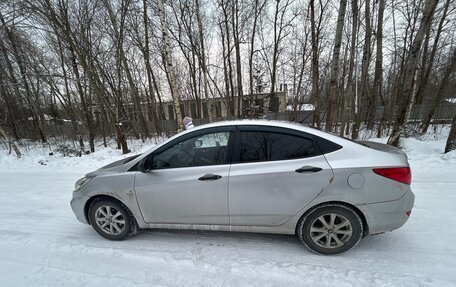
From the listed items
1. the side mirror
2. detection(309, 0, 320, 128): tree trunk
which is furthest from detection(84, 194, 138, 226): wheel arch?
detection(309, 0, 320, 128): tree trunk

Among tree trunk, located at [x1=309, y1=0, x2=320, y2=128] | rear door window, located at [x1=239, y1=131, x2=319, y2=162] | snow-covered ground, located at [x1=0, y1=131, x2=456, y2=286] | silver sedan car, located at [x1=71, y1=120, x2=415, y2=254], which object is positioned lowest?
snow-covered ground, located at [x1=0, y1=131, x2=456, y2=286]

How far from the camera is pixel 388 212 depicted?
90.4 inches

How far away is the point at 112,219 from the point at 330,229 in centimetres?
297

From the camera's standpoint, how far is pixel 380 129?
11.3m

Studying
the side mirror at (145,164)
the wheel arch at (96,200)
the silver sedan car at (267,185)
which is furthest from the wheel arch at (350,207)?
the wheel arch at (96,200)

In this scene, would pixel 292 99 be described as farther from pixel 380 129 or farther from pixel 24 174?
pixel 24 174

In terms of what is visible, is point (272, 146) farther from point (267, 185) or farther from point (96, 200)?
point (96, 200)

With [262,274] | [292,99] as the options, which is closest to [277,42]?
[292,99]

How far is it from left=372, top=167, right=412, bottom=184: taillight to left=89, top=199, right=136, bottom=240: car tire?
3.26 m

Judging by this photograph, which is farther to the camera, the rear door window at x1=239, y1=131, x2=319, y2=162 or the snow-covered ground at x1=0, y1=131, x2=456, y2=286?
the rear door window at x1=239, y1=131, x2=319, y2=162

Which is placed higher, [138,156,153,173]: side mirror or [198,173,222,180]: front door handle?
[138,156,153,173]: side mirror

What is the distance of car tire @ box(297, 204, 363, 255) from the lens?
2348 mm

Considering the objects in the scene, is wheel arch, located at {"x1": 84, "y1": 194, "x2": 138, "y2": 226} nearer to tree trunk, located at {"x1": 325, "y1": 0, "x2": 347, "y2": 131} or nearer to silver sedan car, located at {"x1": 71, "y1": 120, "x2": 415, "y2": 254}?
silver sedan car, located at {"x1": 71, "y1": 120, "x2": 415, "y2": 254}

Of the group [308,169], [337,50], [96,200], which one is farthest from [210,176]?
[337,50]
